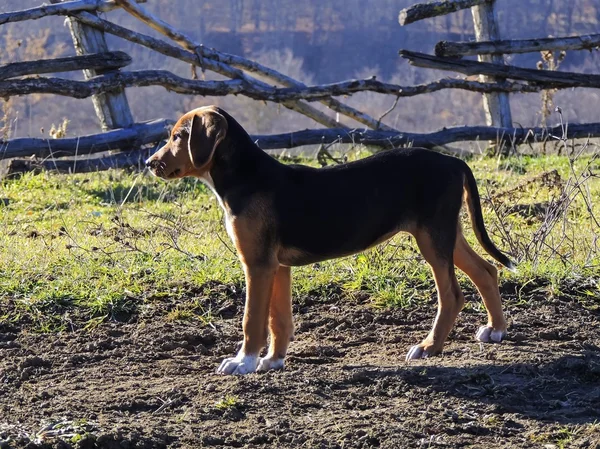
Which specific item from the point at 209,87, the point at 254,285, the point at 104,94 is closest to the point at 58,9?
the point at 104,94

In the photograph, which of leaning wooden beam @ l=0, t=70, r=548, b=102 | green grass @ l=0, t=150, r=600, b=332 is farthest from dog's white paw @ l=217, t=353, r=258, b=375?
leaning wooden beam @ l=0, t=70, r=548, b=102

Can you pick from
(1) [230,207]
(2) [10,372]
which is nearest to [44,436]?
(2) [10,372]

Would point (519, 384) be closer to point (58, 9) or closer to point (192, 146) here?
point (192, 146)

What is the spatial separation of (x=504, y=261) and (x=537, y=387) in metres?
1.05

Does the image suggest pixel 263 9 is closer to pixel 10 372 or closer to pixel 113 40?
pixel 113 40

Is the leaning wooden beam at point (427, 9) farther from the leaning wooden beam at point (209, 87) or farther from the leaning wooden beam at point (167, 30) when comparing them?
the leaning wooden beam at point (167, 30)

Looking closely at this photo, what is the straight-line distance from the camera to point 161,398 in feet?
14.5

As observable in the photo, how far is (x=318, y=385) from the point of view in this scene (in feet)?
14.7

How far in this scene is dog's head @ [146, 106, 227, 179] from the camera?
494cm

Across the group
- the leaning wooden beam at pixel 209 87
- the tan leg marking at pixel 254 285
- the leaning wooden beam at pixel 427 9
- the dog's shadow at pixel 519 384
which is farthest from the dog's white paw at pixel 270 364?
the leaning wooden beam at pixel 427 9

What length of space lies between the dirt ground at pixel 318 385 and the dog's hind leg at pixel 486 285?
105mm

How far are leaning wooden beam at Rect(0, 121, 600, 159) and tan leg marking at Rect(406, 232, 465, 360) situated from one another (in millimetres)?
4638

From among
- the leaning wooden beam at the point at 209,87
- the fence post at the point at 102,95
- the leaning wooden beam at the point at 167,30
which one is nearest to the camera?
the leaning wooden beam at the point at 209,87

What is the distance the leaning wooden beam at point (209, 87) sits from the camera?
9914mm
